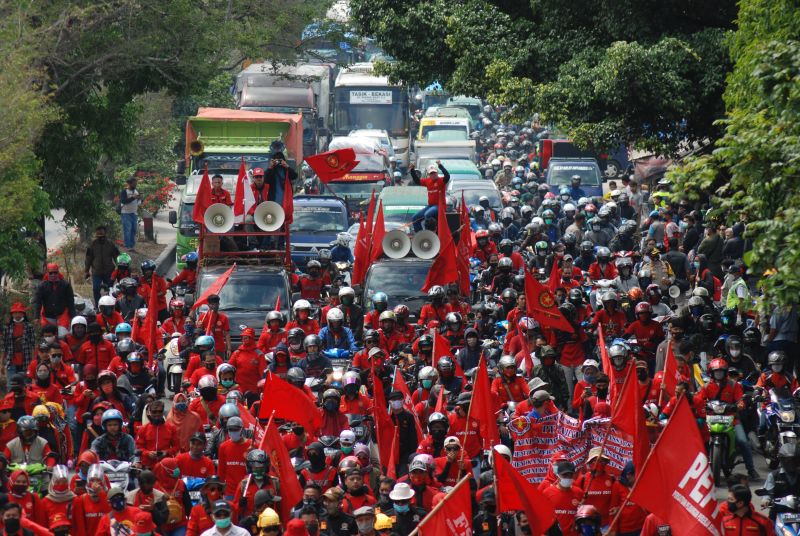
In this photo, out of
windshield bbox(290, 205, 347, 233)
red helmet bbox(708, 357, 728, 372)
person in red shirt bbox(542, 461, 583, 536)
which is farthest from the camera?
windshield bbox(290, 205, 347, 233)

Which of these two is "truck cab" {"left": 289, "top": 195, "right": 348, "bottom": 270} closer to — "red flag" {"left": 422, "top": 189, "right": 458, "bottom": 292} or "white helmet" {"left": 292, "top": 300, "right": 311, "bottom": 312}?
"red flag" {"left": 422, "top": 189, "right": 458, "bottom": 292}

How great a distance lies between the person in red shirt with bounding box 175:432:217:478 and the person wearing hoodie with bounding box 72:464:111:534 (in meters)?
1.23

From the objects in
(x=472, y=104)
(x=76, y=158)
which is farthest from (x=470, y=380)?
(x=472, y=104)

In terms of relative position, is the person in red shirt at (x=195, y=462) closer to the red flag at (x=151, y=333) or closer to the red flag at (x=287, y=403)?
the red flag at (x=287, y=403)

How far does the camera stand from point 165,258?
112 ft

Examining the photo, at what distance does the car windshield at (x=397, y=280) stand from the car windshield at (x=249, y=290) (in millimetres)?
1256

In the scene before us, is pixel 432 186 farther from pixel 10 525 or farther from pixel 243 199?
pixel 10 525

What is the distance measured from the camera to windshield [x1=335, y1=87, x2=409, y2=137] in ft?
157

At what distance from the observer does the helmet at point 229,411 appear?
51.4ft

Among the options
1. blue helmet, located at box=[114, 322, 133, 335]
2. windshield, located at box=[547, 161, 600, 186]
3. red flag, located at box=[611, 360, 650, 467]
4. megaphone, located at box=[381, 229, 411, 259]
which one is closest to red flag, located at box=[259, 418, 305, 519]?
red flag, located at box=[611, 360, 650, 467]

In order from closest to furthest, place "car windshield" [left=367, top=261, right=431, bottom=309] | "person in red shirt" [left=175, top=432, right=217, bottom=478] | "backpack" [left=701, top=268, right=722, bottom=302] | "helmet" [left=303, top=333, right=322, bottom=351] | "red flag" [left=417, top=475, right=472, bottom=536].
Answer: "red flag" [left=417, top=475, right=472, bottom=536] → "person in red shirt" [left=175, top=432, right=217, bottom=478] → "helmet" [left=303, top=333, right=322, bottom=351] → "car windshield" [left=367, top=261, right=431, bottom=309] → "backpack" [left=701, top=268, right=722, bottom=302]

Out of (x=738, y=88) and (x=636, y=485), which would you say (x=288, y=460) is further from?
(x=738, y=88)

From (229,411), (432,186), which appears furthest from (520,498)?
(432,186)

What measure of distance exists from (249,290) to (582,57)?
5.69 m
